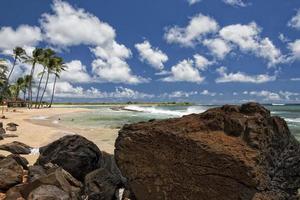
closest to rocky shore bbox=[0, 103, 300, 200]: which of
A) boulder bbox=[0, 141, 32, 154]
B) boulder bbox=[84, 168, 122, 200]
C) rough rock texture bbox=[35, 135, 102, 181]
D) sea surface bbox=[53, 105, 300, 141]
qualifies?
boulder bbox=[84, 168, 122, 200]

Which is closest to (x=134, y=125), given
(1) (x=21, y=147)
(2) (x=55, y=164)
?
(2) (x=55, y=164)

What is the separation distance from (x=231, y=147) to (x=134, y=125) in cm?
175

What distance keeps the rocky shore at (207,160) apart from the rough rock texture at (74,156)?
1189 mm

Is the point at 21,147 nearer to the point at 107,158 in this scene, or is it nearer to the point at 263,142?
the point at 107,158

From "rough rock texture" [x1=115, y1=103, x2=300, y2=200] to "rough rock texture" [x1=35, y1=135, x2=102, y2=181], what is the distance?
7.38ft

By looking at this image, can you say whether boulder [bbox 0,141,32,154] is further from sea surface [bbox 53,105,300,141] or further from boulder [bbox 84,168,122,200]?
sea surface [bbox 53,105,300,141]

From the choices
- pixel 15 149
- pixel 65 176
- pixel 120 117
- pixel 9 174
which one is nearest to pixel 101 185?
pixel 65 176

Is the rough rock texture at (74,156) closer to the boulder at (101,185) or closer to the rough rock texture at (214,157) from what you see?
the boulder at (101,185)

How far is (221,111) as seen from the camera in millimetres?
6215

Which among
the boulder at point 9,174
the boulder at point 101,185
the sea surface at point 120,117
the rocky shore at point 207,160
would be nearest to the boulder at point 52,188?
the rocky shore at point 207,160

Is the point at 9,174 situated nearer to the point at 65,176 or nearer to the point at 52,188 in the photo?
the point at 65,176

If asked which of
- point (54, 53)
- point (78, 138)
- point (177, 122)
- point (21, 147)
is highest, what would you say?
point (54, 53)

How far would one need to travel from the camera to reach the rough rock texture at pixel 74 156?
8.41 m

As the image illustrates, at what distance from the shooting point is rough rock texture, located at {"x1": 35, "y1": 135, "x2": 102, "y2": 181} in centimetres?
841
